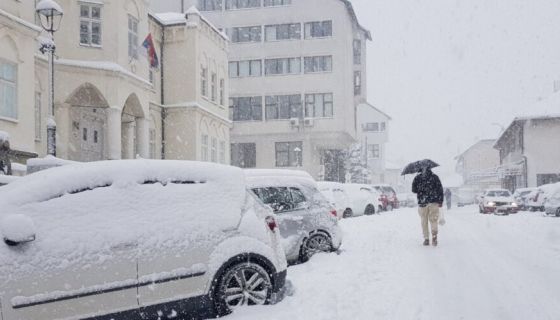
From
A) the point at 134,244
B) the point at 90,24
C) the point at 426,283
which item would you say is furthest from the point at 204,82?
the point at 134,244

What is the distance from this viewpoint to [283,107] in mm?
45625

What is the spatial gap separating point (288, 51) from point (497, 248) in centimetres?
3539

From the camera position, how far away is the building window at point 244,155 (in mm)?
46656

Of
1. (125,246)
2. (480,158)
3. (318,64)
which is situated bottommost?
(125,246)

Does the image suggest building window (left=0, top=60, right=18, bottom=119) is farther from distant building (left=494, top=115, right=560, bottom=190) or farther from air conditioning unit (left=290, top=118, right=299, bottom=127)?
distant building (left=494, top=115, right=560, bottom=190)

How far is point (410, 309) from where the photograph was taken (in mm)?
6273

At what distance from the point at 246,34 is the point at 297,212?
38.5 metres

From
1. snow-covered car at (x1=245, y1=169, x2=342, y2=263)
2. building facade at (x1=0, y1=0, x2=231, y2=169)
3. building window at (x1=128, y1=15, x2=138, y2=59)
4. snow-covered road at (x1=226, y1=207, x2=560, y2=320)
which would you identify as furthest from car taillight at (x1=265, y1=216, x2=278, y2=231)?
building window at (x1=128, y1=15, x2=138, y2=59)

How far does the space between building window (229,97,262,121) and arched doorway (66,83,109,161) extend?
22.5 metres

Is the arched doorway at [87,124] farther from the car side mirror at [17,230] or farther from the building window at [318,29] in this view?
the building window at [318,29]

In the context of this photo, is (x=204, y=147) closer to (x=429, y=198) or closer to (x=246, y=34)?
(x=246, y=34)

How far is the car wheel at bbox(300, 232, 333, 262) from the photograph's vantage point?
10.3 meters

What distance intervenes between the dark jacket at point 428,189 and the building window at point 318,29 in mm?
33702

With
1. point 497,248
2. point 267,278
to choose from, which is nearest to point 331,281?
point 267,278
